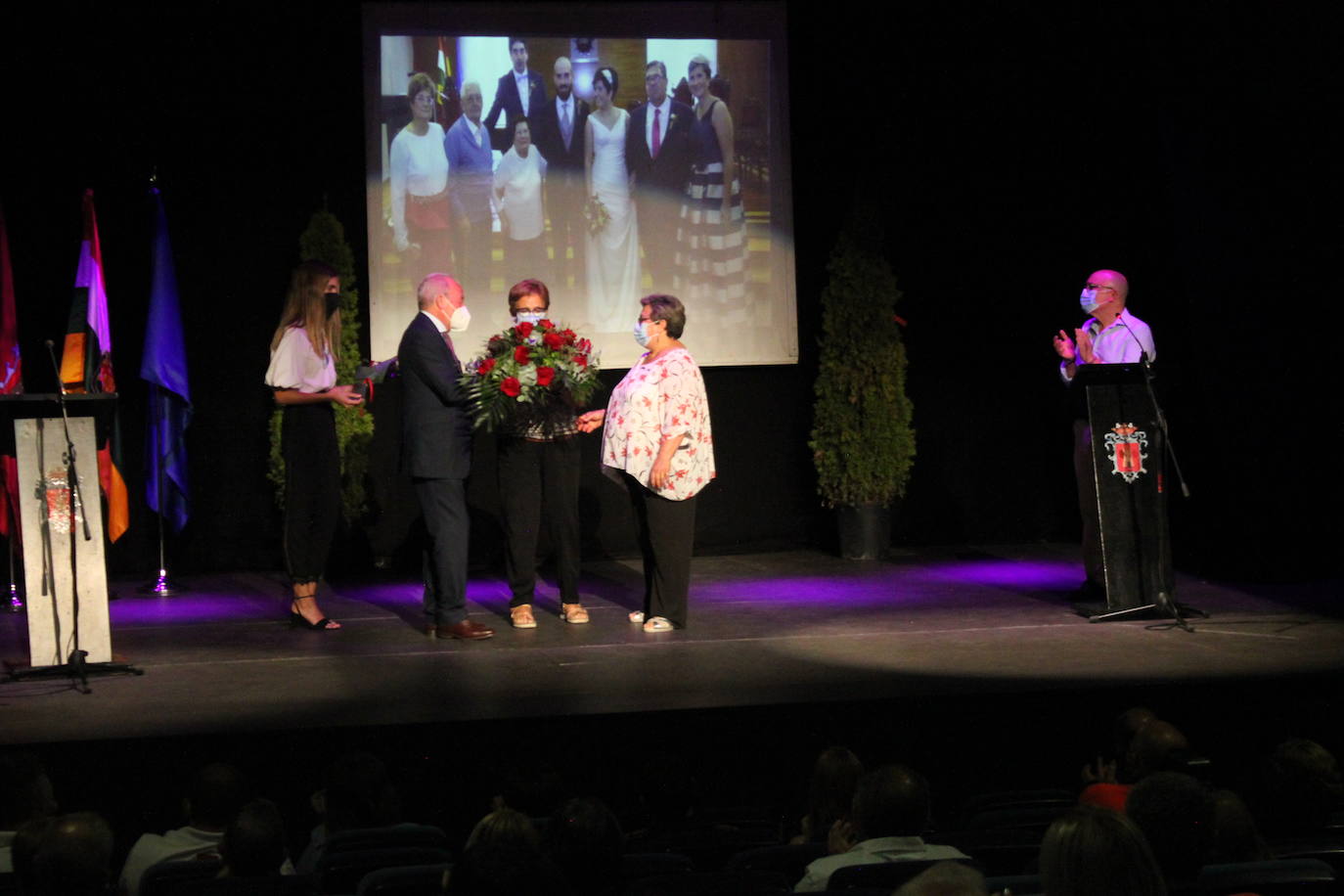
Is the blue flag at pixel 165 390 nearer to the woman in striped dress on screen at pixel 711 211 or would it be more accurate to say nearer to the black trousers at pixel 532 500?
the black trousers at pixel 532 500

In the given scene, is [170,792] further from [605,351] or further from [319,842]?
[605,351]

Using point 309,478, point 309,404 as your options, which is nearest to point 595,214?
point 309,404

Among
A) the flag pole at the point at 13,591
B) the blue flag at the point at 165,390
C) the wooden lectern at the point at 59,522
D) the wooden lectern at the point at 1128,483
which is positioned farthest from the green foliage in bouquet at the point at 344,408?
the wooden lectern at the point at 1128,483

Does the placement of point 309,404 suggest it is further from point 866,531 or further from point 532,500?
point 866,531

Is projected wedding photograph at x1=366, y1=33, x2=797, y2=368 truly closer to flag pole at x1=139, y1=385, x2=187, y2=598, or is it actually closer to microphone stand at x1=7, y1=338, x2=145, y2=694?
flag pole at x1=139, y1=385, x2=187, y2=598

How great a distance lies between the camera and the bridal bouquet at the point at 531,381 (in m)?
6.90

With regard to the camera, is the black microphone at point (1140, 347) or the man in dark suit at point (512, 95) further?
the man in dark suit at point (512, 95)

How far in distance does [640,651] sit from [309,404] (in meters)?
1.90

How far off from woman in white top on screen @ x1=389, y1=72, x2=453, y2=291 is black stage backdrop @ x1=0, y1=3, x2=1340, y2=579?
28cm

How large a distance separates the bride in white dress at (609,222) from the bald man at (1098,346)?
3206 millimetres

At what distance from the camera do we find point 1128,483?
23.4ft

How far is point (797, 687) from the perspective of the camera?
577cm

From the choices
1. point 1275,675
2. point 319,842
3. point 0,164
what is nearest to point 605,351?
point 0,164

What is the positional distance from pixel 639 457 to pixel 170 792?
107 inches
